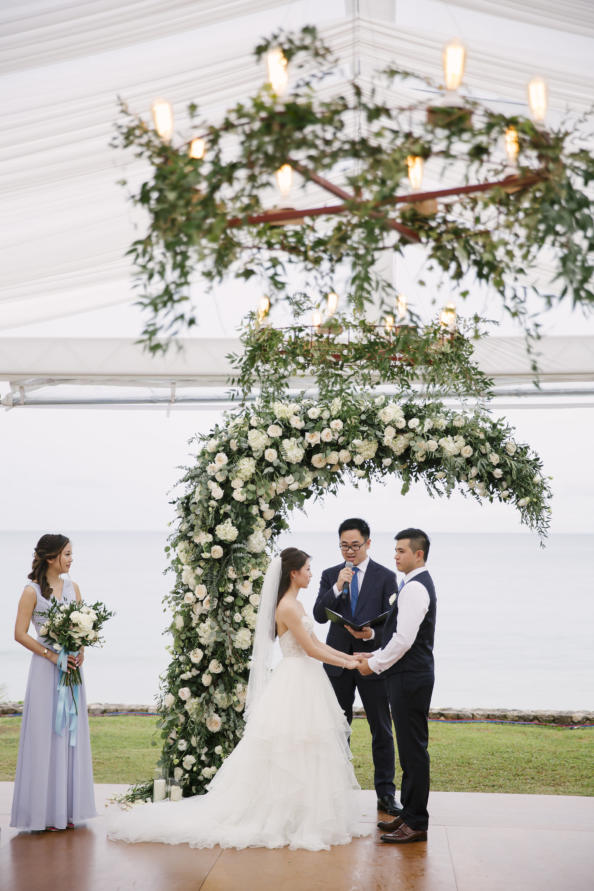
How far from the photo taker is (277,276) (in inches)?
126

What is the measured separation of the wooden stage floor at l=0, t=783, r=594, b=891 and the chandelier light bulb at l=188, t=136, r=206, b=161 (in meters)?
3.40

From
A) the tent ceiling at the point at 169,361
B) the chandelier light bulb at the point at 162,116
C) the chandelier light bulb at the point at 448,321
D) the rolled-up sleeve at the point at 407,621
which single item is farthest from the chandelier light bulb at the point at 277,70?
the tent ceiling at the point at 169,361

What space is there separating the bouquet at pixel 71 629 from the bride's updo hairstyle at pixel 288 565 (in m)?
1.02

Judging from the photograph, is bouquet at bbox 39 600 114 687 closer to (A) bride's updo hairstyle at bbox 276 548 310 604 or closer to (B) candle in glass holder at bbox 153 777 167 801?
(B) candle in glass holder at bbox 153 777 167 801

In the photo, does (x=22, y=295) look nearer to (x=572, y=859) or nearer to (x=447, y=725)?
(x=572, y=859)

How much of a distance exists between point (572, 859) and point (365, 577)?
2072mm

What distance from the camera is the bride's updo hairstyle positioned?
5.23 m

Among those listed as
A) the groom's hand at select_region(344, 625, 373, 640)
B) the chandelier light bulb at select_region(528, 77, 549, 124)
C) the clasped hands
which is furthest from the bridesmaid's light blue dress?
the chandelier light bulb at select_region(528, 77, 549, 124)

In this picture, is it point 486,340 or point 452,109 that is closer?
point 452,109

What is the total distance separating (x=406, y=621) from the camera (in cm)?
496

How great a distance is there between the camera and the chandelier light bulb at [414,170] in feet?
8.92

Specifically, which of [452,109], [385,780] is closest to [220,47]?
[452,109]

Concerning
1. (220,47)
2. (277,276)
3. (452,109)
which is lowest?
(277,276)

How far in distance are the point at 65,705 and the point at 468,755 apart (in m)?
3.77
